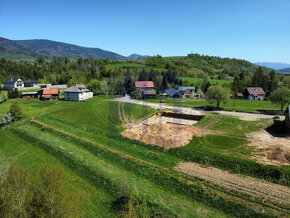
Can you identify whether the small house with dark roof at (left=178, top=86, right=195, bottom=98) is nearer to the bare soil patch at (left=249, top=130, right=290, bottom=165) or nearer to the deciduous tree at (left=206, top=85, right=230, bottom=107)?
the deciduous tree at (left=206, top=85, right=230, bottom=107)

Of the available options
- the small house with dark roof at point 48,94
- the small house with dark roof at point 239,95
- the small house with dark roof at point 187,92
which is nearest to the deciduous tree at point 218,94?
the small house with dark roof at point 187,92

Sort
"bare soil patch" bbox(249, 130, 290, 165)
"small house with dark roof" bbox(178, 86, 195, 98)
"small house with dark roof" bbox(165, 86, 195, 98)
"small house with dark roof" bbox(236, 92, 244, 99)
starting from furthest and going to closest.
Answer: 1. "small house with dark roof" bbox(178, 86, 195, 98)
2. "small house with dark roof" bbox(165, 86, 195, 98)
3. "small house with dark roof" bbox(236, 92, 244, 99)
4. "bare soil patch" bbox(249, 130, 290, 165)

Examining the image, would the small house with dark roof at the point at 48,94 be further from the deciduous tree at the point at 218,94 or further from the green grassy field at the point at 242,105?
the deciduous tree at the point at 218,94

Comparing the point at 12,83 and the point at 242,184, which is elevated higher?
the point at 12,83

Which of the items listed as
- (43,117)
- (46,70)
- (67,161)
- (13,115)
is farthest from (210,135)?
(46,70)

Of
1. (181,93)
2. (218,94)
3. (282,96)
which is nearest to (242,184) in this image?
(218,94)

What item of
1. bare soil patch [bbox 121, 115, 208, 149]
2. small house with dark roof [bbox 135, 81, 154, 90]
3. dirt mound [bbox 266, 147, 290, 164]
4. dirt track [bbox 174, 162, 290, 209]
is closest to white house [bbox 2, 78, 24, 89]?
small house with dark roof [bbox 135, 81, 154, 90]

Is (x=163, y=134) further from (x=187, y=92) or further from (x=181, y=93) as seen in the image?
(x=187, y=92)
